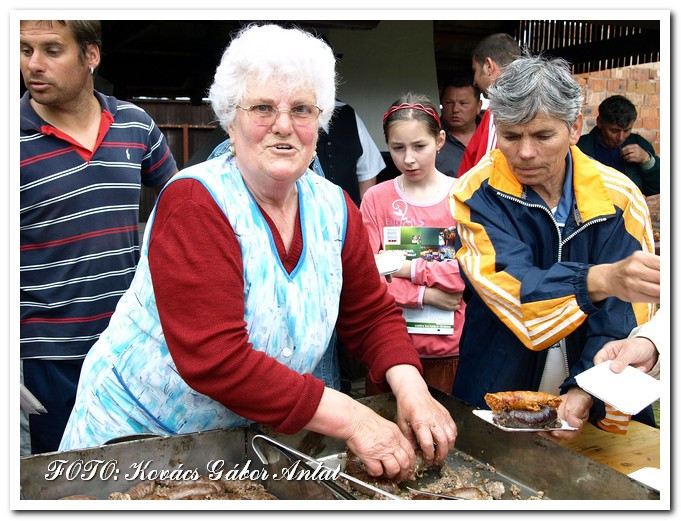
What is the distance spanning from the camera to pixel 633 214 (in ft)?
6.76

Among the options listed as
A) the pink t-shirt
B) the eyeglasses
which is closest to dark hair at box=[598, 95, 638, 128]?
the pink t-shirt

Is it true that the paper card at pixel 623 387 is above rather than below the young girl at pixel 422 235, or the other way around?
below

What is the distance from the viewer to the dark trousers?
7.93ft

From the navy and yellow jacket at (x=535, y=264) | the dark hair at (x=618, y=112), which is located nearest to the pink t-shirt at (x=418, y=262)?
the navy and yellow jacket at (x=535, y=264)

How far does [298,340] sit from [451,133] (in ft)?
10.7

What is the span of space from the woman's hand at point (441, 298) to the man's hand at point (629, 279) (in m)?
1.22

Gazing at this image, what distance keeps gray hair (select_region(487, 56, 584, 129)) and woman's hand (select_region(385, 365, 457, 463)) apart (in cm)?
84

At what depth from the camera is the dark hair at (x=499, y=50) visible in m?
3.75

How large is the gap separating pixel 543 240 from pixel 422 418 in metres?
0.74

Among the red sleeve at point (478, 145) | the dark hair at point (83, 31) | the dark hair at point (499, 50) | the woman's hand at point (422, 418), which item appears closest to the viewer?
the woman's hand at point (422, 418)

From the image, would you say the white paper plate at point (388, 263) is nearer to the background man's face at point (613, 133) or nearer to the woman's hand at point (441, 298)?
the woman's hand at point (441, 298)

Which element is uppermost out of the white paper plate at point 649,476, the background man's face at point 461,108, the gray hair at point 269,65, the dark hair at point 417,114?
the background man's face at point 461,108

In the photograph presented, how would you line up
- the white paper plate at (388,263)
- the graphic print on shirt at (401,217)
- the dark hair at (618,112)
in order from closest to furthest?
the white paper plate at (388,263), the graphic print on shirt at (401,217), the dark hair at (618,112)

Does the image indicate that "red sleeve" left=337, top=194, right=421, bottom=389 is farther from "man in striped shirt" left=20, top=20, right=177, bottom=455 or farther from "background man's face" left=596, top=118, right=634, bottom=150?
"background man's face" left=596, top=118, right=634, bottom=150
